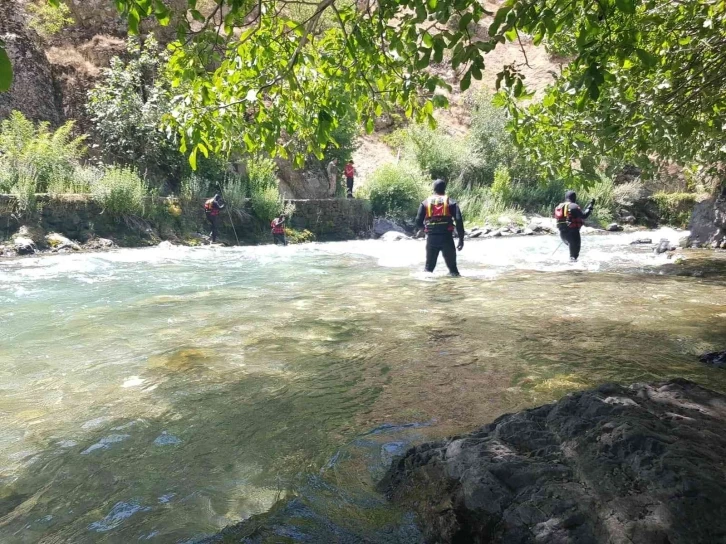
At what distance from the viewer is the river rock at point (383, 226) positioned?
2173 cm

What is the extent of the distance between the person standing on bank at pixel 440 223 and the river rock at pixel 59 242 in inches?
377

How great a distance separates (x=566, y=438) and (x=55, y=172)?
655 inches

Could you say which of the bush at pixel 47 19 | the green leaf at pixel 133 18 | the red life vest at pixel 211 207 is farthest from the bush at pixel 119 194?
the green leaf at pixel 133 18

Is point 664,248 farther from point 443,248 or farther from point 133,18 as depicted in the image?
point 133,18

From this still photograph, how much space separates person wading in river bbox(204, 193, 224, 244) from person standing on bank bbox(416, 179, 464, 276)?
8865mm

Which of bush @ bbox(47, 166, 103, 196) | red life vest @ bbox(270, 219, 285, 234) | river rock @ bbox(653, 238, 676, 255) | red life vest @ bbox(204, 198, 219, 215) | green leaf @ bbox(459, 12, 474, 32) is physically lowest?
river rock @ bbox(653, 238, 676, 255)

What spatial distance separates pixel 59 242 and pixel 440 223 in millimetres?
10344

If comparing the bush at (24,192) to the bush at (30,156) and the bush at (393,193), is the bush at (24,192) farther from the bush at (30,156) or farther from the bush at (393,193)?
the bush at (393,193)

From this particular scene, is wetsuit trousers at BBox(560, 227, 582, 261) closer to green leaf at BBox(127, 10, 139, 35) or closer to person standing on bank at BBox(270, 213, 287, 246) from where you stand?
person standing on bank at BBox(270, 213, 287, 246)

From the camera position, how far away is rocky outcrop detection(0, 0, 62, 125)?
19500mm

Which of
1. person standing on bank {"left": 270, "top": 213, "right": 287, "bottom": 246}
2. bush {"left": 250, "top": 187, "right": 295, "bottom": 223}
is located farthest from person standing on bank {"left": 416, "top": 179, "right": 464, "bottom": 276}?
bush {"left": 250, "top": 187, "right": 295, "bottom": 223}

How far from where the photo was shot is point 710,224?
50.9ft

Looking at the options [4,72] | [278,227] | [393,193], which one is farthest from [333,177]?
[4,72]

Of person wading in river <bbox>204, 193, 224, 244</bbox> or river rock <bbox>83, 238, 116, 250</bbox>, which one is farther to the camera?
person wading in river <bbox>204, 193, 224, 244</bbox>
